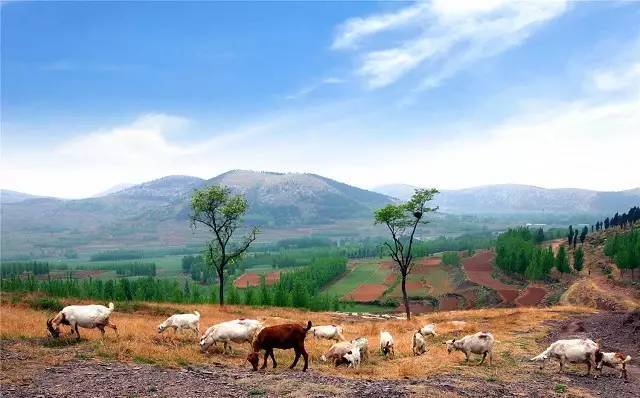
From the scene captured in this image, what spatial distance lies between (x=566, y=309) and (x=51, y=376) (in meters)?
56.9


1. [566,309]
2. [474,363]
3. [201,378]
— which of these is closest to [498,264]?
[566,309]

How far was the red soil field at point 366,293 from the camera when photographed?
12665 centimetres

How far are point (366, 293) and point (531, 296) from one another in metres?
50.7

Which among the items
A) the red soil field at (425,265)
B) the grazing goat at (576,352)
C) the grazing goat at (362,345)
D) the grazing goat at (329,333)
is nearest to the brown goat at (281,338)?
the grazing goat at (362,345)

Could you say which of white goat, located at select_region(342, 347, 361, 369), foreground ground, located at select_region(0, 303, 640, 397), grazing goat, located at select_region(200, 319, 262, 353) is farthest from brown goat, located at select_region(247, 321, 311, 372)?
white goat, located at select_region(342, 347, 361, 369)

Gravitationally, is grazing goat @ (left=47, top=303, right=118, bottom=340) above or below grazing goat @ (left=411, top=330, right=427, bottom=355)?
above

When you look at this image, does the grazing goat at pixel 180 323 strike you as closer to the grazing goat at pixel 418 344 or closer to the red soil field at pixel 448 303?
the grazing goat at pixel 418 344

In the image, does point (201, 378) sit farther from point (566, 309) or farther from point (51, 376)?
point (566, 309)

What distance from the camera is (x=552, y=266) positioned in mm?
112000

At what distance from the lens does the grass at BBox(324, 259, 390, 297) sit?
14625 centimetres

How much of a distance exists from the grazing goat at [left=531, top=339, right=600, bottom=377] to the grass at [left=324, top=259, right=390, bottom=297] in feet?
382

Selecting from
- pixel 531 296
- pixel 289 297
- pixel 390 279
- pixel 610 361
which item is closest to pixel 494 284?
pixel 531 296

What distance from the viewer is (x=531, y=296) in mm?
95438

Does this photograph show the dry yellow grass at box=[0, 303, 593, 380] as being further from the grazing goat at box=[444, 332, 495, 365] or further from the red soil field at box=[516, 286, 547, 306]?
the red soil field at box=[516, 286, 547, 306]
